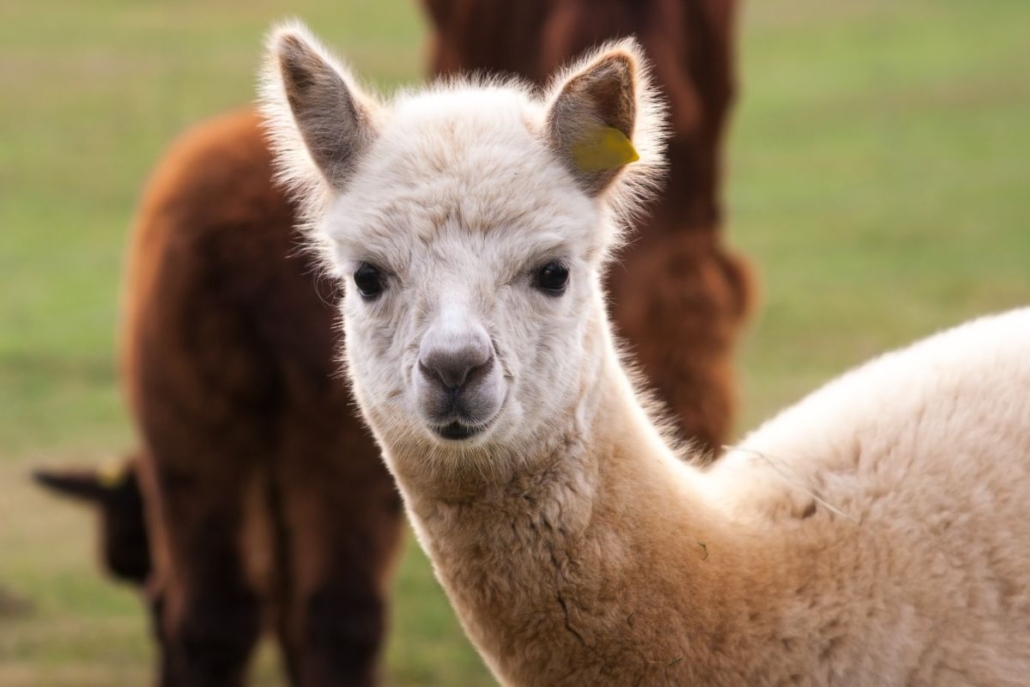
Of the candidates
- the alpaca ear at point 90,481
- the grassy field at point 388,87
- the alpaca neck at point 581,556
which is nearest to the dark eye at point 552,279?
the alpaca neck at point 581,556

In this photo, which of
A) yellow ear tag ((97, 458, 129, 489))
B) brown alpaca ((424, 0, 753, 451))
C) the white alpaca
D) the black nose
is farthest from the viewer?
yellow ear tag ((97, 458, 129, 489))

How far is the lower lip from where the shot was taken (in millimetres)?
2932

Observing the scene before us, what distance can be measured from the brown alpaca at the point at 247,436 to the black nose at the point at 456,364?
232cm

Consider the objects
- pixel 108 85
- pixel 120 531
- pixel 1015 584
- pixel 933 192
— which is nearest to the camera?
pixel 1015 584

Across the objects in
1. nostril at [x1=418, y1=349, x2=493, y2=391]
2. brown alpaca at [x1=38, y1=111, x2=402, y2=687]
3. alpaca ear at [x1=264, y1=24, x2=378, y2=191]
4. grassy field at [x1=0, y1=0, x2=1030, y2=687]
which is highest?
alpaca ear at [x1=264, y1=24, x2=378, y2=191]

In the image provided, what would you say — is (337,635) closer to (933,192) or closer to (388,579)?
(388,579)

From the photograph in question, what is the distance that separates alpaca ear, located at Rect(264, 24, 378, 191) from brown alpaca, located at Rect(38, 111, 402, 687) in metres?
1.86

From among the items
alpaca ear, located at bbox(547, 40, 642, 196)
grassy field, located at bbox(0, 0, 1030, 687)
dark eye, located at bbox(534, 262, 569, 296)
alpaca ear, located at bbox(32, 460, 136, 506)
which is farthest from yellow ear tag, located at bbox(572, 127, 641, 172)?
alpaca ear, located at bbox(32, 460, 136, 506)

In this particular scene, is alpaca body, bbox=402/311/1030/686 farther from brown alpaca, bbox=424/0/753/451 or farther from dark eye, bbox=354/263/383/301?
brown alpaca, bbox=424/0/753/451

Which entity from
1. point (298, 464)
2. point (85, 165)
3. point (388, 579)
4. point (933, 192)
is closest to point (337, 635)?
point (388, 579)

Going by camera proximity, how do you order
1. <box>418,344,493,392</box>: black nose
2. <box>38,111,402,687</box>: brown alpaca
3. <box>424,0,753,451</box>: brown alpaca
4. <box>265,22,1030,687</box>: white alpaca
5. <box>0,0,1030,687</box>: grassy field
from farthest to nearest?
<box>0,0,1030,687</box>: grassy field, <box>38,111,402,687</box>: brown alpaca, <box>424,0,753,451</box>: brown alpaca, <box>265,22,1030,687</box>: white alpaca, <box>418,344,493,392</box>: black nose

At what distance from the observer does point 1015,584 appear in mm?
2979

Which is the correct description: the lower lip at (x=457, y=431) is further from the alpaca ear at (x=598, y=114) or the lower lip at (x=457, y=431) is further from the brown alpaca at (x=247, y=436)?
the brown alpaca at (x=247, y=436)

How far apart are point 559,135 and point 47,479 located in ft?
15.5
